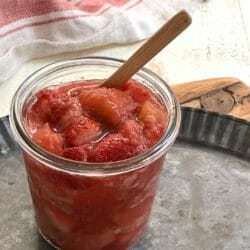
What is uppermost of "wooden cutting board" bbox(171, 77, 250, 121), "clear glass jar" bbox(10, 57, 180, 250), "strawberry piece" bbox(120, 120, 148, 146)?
"strawberry piece" bbox(120, 120, 148, 146)

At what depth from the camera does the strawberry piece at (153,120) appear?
0.68 meters

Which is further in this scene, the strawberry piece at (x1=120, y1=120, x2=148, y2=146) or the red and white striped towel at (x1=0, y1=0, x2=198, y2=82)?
the red and white striped towel at (x1=0, y1=0, x2=198, y2=82)

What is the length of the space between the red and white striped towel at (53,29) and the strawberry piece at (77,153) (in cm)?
57

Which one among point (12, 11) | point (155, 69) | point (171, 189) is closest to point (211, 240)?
point (171, 189)

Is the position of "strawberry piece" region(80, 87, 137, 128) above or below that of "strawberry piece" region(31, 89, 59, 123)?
above

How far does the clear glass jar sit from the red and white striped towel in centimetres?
44

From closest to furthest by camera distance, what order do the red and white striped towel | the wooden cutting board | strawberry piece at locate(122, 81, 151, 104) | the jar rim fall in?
the jar rim, strawberry piece at locate(122, 81, 151, 104), the wooden cutting board, the red and white striped towel

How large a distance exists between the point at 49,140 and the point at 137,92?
14 centimetres

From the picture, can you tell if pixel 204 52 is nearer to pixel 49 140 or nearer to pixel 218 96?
pixel 218 96

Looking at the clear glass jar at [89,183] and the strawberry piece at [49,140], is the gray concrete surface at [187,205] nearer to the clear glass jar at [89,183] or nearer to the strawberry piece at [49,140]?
the clear glass jar at [89,183]

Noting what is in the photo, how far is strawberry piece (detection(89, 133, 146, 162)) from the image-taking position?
65cm

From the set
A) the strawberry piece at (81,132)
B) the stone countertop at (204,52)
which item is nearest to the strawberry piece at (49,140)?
the strawberry piece at (81,132)

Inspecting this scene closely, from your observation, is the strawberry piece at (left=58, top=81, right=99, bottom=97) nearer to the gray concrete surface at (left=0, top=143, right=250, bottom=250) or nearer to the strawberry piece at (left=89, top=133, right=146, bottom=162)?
the strawberry piece at (left=89, top=133, right=146, bottom=162)

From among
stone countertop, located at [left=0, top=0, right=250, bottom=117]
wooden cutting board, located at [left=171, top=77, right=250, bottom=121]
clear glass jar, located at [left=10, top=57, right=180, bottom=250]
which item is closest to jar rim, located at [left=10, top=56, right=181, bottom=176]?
clear glass jar, located at [left=10, top=57, right=180, bottom=250]
